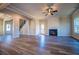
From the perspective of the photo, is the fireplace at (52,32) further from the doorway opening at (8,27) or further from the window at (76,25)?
the doorway opening at (8,27)

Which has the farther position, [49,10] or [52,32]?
[52,32]

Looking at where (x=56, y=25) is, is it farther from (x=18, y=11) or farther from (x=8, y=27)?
(x=8, y=27)

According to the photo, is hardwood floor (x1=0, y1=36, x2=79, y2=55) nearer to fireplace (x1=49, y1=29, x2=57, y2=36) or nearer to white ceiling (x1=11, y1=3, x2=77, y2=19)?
fireplace (x1=49, y1=29, x2=57, y2=36)

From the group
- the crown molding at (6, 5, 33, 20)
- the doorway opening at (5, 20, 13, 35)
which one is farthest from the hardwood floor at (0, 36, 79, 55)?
the crown molding at (6, 5, 33, 20)

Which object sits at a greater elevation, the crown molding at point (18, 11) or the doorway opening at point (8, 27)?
the crown molding at point (18, 11)

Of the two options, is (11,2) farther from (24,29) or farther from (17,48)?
(17,48)

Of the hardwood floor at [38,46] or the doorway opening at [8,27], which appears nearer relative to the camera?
the hardwood floor at [38,46]

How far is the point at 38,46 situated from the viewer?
7.82 feet

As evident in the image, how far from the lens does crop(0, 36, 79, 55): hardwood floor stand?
235 cm

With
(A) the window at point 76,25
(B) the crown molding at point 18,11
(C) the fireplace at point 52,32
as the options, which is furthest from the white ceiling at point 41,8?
(C) the fireplace at point 52,32

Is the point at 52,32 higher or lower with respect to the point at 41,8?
lower

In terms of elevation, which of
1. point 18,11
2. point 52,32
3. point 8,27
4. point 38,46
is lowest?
point 38,46

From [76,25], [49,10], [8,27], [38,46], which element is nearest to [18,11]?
[8,27]

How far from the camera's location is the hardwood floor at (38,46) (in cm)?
235
